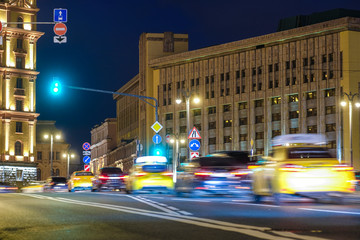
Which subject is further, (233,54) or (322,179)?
(233,54)

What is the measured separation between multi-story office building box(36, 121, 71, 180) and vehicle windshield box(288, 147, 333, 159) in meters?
130

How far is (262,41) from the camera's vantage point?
93.1 m

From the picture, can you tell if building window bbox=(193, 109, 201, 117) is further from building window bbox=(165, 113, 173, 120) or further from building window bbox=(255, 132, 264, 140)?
building window bbox=(255, 132, 264, 140)

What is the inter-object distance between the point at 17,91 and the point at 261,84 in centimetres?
3666

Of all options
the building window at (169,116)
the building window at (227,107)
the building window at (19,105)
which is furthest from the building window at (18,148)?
the building window at (227,107)

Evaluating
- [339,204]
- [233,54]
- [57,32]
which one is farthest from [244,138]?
[339,204]

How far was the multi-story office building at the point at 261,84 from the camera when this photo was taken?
8375 centimetres

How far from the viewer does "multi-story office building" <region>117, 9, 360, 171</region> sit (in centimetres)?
8375

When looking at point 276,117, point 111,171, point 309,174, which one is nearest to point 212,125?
point 276,117

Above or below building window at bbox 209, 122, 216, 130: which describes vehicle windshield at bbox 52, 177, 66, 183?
below

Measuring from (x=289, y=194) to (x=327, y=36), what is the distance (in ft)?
228

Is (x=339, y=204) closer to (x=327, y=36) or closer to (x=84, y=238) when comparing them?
(x=84, y=238)

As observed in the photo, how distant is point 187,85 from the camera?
4193 inches

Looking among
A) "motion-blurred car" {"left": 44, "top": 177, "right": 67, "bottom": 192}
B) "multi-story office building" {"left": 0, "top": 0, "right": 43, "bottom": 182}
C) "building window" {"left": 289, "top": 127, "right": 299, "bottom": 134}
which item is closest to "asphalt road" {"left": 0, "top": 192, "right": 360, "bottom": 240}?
"motion-blurred car" {"left": 44, "top": 177, "right": 67, "bottom": 192}
